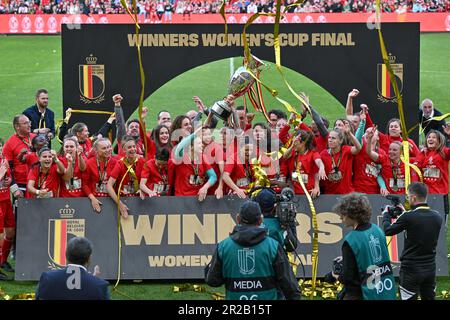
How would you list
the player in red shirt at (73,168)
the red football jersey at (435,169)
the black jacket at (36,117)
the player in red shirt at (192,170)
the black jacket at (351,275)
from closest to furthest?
the black jacket at (351,275) < the player in red shirt at (192,170) < the player in red shirt at (73,168) < the red football jersey at (435,169) < the black jacket at (36,117)

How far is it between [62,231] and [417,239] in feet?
14.2

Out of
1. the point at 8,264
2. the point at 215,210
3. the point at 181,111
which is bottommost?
the point at 8,264

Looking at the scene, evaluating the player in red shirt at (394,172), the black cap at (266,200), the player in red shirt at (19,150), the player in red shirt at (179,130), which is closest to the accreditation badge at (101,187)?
the player in red shirt at (179,130)

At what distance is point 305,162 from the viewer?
10.9 meters

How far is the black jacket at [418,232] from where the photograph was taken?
8.13 m

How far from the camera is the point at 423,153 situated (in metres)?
11.5

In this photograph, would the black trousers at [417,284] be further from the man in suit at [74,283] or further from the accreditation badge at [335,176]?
the man in suit at [74,283]

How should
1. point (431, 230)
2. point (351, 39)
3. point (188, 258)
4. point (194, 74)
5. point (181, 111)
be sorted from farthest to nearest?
point (194, 74) → point (181, 111) → point (351, 39) → point (188, 258) → point (431, 230)

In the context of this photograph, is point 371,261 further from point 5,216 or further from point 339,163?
point 5,216

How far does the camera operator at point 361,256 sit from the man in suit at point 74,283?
194cm
